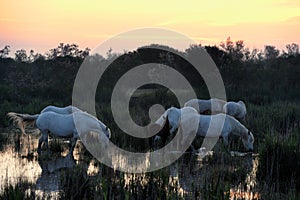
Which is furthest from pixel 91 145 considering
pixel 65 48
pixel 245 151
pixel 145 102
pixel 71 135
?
pixel 65 48

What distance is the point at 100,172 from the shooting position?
715 centimetres

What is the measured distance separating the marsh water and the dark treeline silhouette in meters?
10.4

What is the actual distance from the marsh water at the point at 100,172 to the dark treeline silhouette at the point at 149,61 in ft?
34.1

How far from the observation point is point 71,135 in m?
10.9

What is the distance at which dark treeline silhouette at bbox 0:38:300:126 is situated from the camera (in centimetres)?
2439

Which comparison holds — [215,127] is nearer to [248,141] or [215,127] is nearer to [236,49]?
[248,141]

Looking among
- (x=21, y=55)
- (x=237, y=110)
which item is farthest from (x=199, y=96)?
(x=21, y=55)

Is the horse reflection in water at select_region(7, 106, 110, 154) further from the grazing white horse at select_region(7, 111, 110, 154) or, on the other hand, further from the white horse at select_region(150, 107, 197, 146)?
the white horse at select_region(150, 107, 197, 146)

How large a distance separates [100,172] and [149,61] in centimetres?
2752

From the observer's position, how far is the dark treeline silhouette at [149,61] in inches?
960

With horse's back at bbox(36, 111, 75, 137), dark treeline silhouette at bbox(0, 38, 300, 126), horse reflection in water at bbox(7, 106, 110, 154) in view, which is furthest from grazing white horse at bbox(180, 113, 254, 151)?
dark treeline silhouette at bbox(0, 38, 300, 126)

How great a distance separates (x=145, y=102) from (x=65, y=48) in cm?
1704

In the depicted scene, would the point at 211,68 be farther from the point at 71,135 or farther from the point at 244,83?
the point at 71,135

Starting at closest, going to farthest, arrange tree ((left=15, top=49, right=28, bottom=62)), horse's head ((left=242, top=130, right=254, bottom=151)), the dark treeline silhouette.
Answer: horse's head ((left=242, top=130, right=254, bottom=151))
the dark treeline silhouette
tree ((left=15, top=49, right=28, bottom=62))
